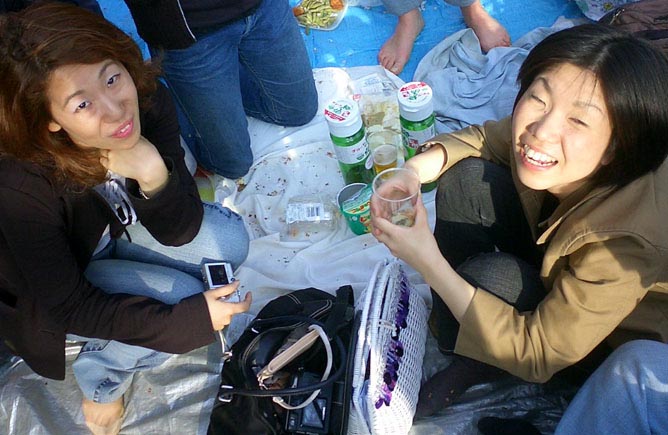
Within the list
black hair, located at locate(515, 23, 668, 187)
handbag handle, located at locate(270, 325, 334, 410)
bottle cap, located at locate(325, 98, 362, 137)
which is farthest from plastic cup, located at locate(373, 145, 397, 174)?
black hair, located at locate(515, 23, 668, 187)

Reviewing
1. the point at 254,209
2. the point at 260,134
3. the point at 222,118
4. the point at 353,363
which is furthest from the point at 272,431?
the point at 260,134

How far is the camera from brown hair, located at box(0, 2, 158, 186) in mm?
1131

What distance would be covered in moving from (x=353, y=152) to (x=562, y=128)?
845 mm

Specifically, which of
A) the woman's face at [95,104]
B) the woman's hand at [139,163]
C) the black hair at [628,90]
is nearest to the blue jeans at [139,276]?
the woman's hand at [139,163]

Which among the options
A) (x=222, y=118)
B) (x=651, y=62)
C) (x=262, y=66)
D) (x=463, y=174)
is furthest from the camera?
(x=262, y=66)

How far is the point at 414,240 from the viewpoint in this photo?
3.91ft

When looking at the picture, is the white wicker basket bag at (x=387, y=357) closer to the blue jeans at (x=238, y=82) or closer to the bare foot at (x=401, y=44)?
the blue jeans at (x=238, y=82)

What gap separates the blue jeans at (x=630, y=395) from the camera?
39.0 inches

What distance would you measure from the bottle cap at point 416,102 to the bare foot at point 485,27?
665 mm

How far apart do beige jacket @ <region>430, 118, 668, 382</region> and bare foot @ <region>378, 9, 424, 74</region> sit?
1.16m

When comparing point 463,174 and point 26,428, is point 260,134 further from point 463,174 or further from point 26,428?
point 26,428

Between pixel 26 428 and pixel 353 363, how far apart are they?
98 centimetres

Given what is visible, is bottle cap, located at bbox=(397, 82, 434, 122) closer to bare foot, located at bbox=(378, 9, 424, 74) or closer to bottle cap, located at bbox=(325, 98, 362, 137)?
bottle cap, located at bbox=(325, 98, 362, 137)

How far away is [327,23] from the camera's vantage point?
99.1 inches
